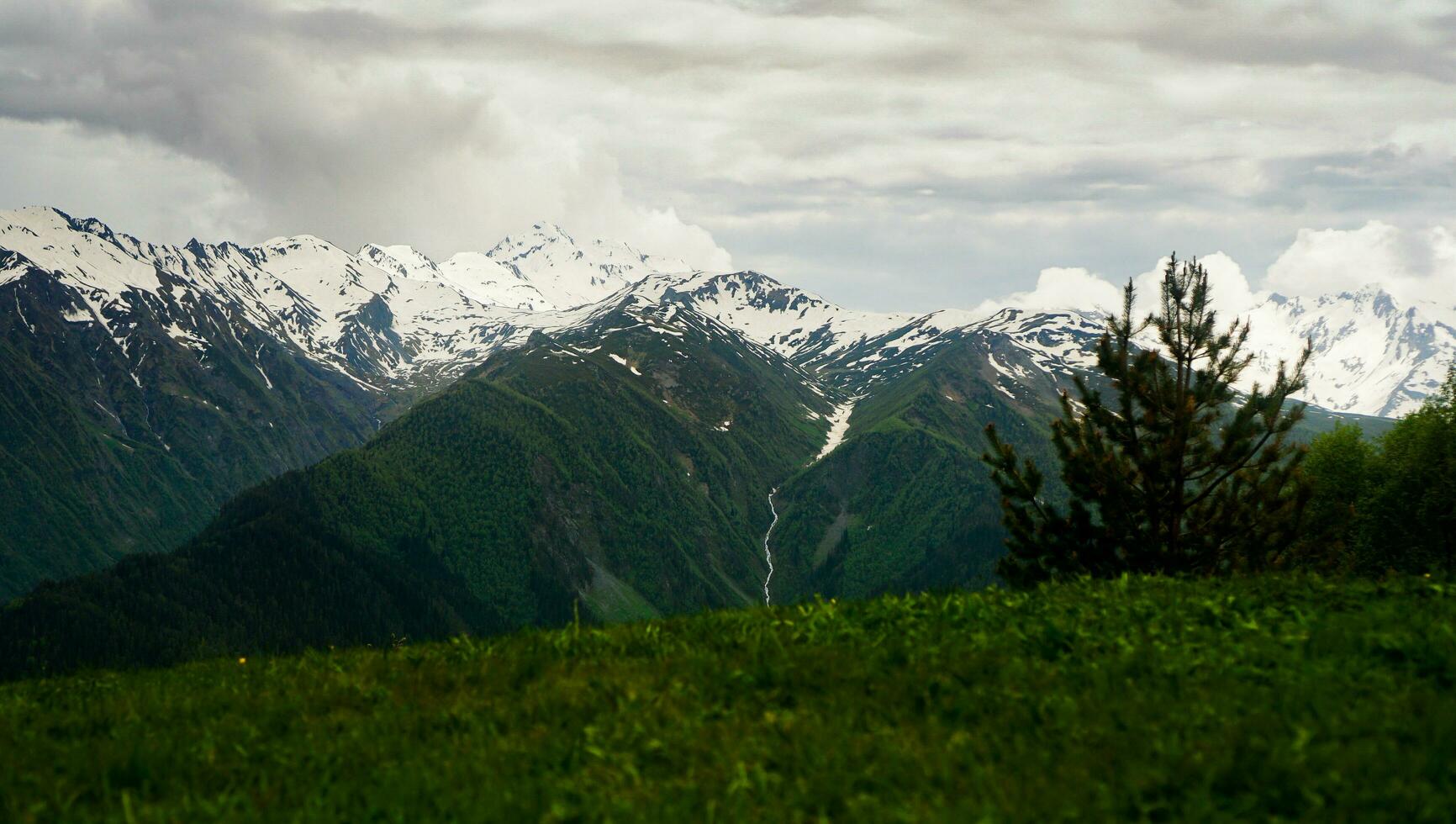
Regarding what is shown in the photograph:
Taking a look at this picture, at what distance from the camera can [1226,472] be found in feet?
91.5

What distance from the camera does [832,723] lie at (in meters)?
8.66

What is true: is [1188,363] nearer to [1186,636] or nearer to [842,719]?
[1186,636]

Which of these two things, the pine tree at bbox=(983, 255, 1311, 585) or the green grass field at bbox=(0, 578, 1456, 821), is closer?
A: the green grass field at bbox=(0, 578, 1456, 821)

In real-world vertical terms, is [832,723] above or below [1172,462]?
below

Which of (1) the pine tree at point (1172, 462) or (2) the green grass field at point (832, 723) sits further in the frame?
(1) the pine tree at point (1172, 462)

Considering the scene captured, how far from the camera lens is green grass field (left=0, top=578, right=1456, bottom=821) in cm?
710

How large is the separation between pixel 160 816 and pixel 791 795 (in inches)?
189

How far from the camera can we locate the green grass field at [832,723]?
23.3ft

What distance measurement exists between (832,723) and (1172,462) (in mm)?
22237

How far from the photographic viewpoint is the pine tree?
2744cm

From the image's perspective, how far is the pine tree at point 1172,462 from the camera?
27.4 m

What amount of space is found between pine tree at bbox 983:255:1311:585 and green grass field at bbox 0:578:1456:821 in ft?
49.7

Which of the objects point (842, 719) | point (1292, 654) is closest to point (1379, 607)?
point (1292, 654)

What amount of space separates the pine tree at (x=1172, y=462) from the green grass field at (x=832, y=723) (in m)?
15.1
